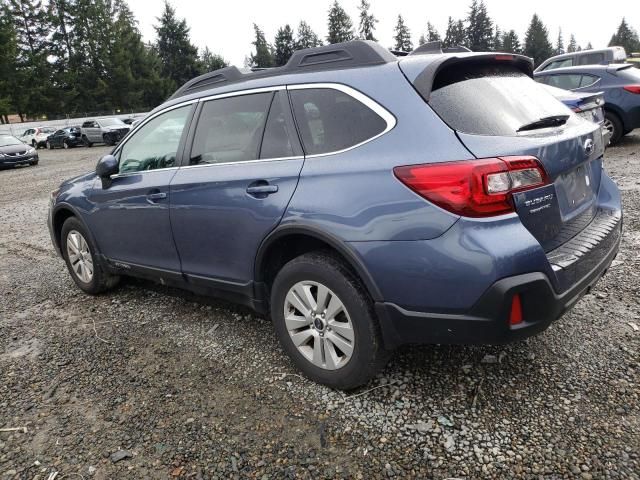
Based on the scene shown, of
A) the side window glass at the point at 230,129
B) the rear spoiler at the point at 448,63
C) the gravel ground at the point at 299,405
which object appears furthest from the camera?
the side window glass at the point at 230,129

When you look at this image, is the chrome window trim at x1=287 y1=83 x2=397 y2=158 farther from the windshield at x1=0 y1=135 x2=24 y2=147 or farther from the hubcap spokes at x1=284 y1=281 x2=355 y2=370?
the windshield at x1=0 y1=135 x2=24 y2=147

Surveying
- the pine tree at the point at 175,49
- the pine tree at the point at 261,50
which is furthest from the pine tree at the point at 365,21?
the pine tree at the point at 175,49

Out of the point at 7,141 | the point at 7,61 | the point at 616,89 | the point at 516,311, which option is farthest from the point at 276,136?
the point at 7,61

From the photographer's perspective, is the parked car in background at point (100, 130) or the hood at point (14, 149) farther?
the parked car in background at point (100, 130)

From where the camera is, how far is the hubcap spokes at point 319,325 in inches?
101

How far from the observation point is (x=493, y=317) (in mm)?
2107

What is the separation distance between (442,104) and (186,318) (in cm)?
259

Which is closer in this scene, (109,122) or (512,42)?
(109,122)

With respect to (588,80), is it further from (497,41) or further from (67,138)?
(497,41)

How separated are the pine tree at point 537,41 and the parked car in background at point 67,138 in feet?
249

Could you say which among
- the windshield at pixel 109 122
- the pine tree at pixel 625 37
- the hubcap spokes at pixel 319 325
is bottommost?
the hubcap spokes at pixel 319 325

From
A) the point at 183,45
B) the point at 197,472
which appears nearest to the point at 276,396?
the point at 197,472

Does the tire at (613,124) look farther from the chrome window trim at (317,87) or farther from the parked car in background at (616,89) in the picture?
the chrome window trim at (317,87)

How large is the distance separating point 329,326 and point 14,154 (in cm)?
2054
